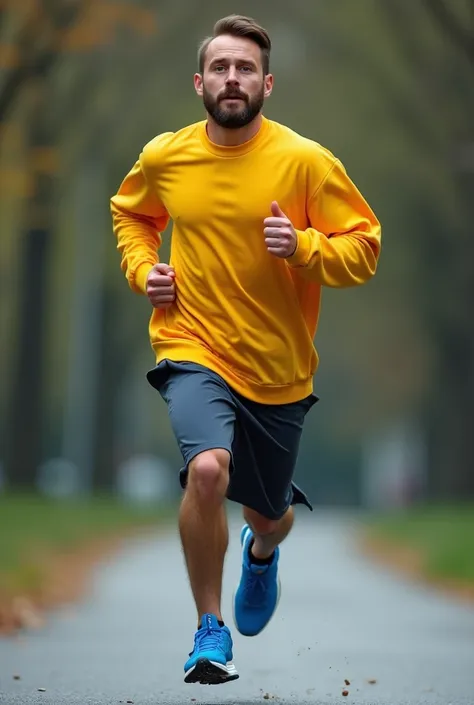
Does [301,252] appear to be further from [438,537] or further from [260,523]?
[438,537]

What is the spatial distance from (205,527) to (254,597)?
1405 millimetres

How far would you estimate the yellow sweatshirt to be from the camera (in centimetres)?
676

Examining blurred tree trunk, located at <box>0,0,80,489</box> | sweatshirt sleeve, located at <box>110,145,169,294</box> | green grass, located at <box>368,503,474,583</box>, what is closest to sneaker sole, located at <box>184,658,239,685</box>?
sweatshirt sleeve, located at <box>110,145,169,294</box>

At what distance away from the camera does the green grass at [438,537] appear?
1634 cm

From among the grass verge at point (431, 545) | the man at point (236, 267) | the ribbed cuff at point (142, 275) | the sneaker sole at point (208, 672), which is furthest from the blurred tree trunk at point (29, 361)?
the sneaker sole at point (208, 672)

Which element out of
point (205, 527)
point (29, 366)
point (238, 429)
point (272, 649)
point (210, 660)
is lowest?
point (272, 649)

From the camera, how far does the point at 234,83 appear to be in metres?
6.69

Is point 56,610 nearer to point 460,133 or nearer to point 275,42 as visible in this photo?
point 460,133

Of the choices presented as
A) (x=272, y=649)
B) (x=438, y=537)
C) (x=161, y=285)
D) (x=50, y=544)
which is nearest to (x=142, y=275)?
(x=161, y=285)

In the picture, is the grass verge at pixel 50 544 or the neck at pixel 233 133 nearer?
the neck at pixel 233 133

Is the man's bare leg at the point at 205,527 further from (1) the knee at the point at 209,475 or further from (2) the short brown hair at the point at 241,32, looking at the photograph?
(2) the short brown hair at the point at 241,32

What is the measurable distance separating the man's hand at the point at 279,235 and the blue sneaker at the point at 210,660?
132cm

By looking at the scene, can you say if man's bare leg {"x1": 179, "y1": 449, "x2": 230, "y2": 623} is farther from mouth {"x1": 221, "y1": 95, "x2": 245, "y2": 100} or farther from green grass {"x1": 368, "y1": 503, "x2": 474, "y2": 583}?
green grass {"x1": 368, "y1": 503, "x2": 474, "y2": 583}

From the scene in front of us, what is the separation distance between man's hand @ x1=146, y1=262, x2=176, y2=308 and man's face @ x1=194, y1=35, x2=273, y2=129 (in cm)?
58
